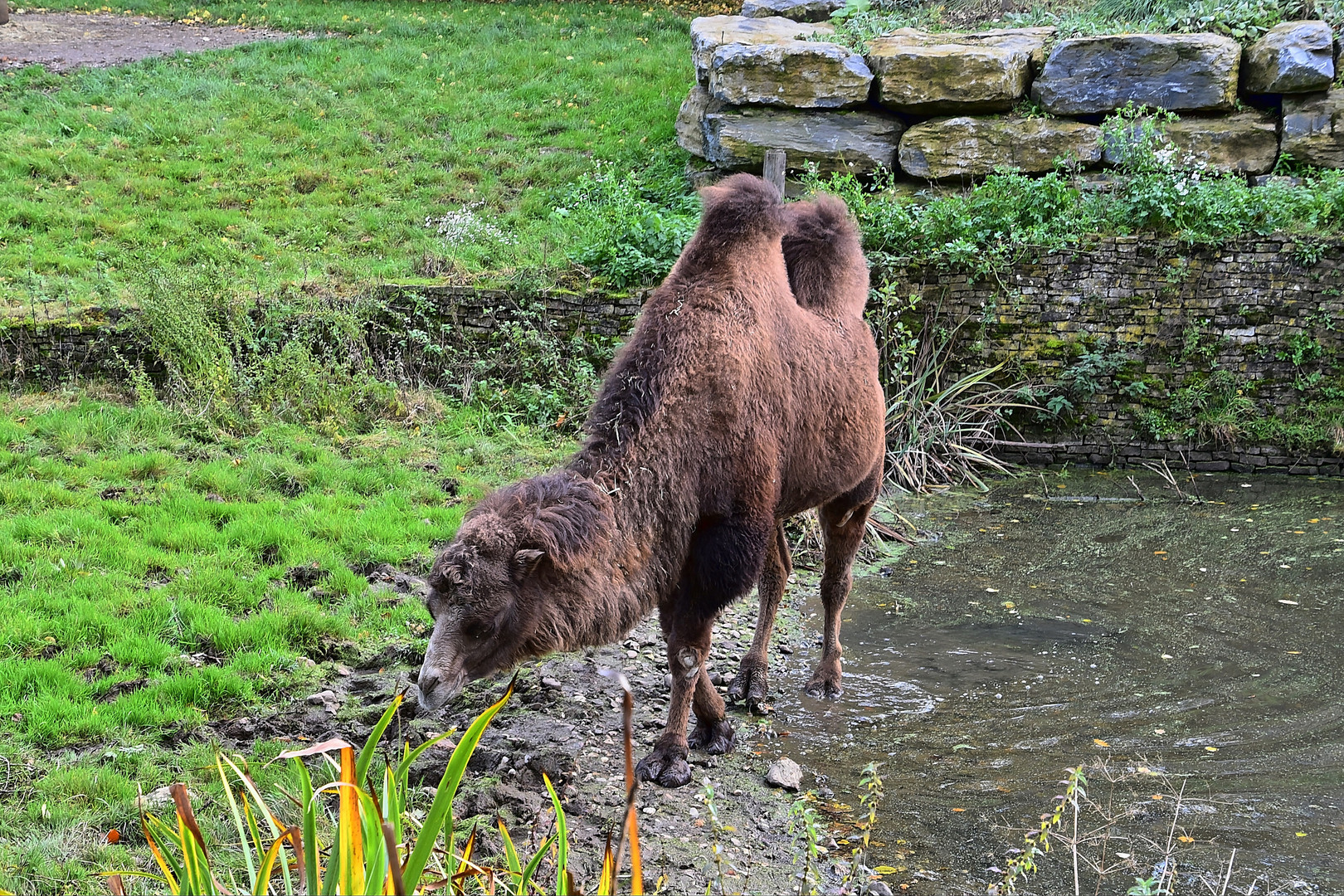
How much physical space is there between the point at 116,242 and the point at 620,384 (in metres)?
10.2

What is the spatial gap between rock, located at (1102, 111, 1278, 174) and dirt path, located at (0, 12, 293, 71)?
16.0 m

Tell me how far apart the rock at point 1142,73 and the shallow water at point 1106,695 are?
19.9ft

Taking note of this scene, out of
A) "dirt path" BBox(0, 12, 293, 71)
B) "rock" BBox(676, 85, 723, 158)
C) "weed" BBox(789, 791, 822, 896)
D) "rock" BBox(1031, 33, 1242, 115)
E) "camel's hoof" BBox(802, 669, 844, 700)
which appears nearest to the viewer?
"weed" BBox(789, 791, 822, 896)

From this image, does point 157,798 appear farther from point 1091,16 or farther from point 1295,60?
point 1091,16

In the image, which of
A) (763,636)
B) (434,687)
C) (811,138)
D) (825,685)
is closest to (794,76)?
(811,138)

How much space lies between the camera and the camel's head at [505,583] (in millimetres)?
3596

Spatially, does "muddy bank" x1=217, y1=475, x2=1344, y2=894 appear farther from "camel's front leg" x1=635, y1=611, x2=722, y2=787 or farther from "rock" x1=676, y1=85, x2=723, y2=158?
"rock" x1=676, y1=85, x2=723, y2=158

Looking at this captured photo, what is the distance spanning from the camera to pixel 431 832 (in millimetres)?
2475

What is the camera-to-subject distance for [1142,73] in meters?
12.7

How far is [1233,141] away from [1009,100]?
277 centimetres

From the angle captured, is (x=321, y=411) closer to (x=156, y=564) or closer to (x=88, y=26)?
(x=156, y=564)

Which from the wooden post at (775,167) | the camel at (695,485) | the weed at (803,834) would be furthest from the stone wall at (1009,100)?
the weed at (803,834)

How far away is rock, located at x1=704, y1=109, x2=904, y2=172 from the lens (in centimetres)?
1316

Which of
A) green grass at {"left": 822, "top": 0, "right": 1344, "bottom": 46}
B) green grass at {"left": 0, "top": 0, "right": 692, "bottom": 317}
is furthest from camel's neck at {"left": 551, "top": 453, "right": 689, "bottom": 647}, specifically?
green grass at {"left": 822, "top": 0, "right": 1344, "bottom": 46}
